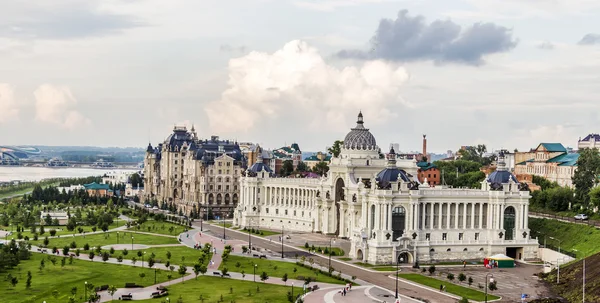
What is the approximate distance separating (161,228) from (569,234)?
7051 cm

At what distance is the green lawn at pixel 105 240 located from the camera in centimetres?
12425

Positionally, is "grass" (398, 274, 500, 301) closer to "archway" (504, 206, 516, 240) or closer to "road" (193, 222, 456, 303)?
"road" (193, 222, 456, 303)

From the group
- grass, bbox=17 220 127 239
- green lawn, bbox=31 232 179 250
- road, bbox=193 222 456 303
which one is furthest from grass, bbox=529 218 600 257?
grass, bbox=17 220 127 239

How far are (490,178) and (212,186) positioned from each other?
8078cm

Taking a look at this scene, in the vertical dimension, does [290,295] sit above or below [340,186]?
below

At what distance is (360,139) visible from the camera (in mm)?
137250

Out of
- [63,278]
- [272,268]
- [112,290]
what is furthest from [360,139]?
[112,290]

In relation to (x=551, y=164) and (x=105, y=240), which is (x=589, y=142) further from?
(x=105, y=240)

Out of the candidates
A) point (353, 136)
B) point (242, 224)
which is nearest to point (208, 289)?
point (353, 136)

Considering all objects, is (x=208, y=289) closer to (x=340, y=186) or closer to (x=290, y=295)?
(x=290, y=295)

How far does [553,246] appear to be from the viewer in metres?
114

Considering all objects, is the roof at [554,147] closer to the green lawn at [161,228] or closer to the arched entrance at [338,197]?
the arched entrance at [338,197]

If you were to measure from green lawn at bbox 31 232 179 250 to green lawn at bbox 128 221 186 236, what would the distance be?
5972 mm

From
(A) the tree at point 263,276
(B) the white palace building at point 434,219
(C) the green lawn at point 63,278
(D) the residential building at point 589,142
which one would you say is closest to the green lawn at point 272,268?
(A) the tree at point 263,276
